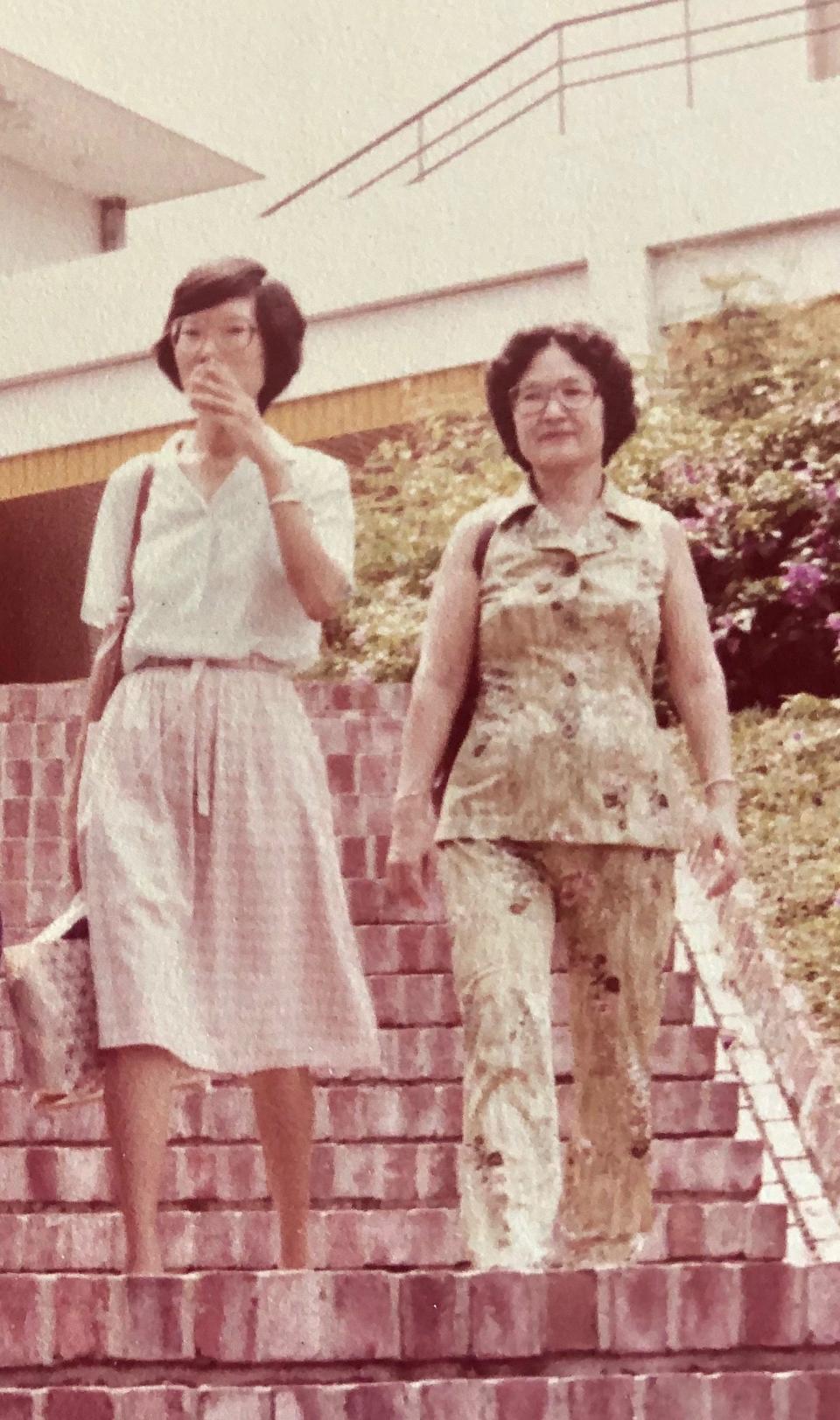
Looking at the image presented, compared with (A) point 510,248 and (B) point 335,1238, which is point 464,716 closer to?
(B) point 335,1238

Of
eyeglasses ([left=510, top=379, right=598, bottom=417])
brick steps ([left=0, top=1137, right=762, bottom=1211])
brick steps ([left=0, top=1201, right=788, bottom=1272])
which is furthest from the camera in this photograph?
brick steps ([left=0, top=1137, right=762, bottom=1211])

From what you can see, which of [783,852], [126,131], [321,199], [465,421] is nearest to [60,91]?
[126,131]

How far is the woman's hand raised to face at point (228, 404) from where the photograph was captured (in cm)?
463

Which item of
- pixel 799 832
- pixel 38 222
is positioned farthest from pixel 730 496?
pixel 38 222

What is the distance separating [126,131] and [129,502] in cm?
1223

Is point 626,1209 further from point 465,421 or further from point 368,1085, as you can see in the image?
point 465,421

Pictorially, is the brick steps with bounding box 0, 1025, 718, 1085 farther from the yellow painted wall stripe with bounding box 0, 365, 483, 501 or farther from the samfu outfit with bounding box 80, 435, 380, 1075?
the yellow painted wall stripe with bounding box 0, 365, 483, 501

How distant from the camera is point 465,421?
12.9m

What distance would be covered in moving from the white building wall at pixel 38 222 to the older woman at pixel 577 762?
12334 millimetres

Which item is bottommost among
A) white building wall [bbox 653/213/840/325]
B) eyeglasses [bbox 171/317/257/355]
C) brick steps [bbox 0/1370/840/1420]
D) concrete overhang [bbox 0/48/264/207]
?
brick steps [bbox 0/1370/840/1420]

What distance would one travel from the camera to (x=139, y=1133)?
440 centimetres

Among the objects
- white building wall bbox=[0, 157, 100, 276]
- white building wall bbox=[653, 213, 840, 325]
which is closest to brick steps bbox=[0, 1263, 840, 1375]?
white building wall bbox=[653, 213, 840, 325]

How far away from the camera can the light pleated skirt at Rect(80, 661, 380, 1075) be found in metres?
4.53

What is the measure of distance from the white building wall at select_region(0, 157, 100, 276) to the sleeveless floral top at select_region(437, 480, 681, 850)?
1238 centimetres
